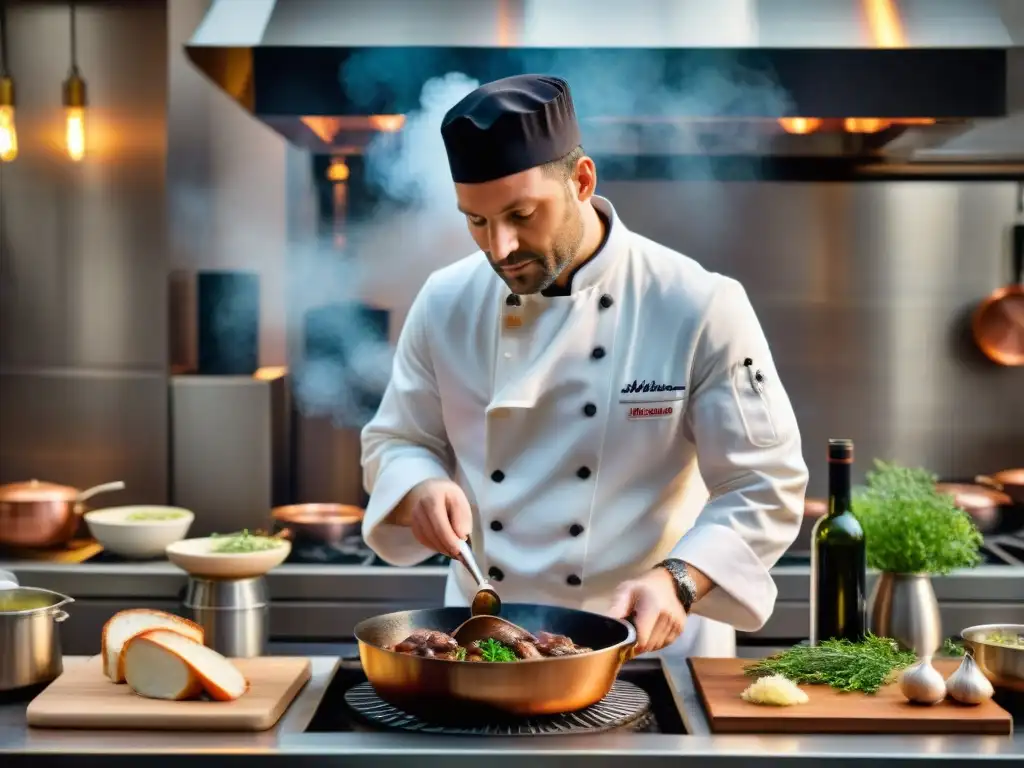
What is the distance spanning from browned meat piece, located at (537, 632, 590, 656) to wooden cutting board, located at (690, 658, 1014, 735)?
204 mm

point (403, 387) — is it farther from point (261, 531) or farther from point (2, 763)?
point (261, 531)

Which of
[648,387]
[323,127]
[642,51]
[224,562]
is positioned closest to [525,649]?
[648,387]

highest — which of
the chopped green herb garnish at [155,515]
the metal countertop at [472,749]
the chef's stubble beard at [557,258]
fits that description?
the chef's stubble beard at [557,258]

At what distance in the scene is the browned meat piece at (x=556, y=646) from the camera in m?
1.60

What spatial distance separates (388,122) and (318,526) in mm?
1158

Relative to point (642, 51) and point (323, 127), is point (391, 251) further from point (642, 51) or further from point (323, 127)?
point (642, 51)

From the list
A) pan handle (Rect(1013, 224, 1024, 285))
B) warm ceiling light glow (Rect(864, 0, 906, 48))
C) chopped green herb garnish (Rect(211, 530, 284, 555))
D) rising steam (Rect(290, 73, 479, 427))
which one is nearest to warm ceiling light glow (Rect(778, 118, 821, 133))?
warm ceiling light glow (Rect(864, 0, 906, 48))

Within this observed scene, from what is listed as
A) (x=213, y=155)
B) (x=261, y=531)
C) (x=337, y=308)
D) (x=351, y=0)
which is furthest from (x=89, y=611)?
(x=351, y=0)

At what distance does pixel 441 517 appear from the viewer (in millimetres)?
1945

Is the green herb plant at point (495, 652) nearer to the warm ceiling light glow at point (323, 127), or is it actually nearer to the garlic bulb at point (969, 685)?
the garlic bulb at point (969, 685)

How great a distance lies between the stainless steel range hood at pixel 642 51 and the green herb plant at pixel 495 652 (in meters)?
1.83

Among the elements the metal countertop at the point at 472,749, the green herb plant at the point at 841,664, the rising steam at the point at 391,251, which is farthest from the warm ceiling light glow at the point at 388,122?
the metal countertop at the point at 472,749

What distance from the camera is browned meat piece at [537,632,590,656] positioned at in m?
1.60

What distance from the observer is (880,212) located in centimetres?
402
